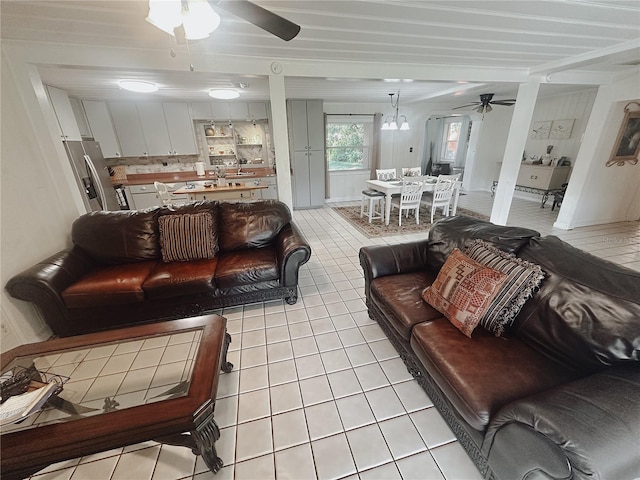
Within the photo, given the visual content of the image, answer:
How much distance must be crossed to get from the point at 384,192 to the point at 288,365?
3568mm

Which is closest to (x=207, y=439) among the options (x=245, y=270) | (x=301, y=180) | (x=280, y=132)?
(x=245, y=270)

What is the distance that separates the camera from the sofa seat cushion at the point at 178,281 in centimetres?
208

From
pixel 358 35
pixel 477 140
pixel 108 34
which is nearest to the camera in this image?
pixel 108 34

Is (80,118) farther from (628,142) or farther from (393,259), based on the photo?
(628,142)

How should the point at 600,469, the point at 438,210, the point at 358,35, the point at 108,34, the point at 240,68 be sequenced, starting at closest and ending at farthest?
the point at 600,469, the point at 108,34, the point at 358,35, the point at 240,68, the point at 438,210

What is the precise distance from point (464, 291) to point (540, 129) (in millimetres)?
7042

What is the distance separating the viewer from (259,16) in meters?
1.28

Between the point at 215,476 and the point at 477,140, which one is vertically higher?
the point at 477,140

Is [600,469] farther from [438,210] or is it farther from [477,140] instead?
[477,140]

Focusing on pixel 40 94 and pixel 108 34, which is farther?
pixel 40 94

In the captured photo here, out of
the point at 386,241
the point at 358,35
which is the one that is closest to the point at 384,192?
the point at 386,241

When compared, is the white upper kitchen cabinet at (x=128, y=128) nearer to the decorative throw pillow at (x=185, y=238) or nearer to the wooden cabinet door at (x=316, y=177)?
the wooden cabinet door at (x=316, y=177)

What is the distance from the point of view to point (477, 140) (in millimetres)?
7008

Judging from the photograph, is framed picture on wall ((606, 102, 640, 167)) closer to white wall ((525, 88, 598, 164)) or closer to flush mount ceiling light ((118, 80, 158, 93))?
white wall ((525, 88, 598, 164))
